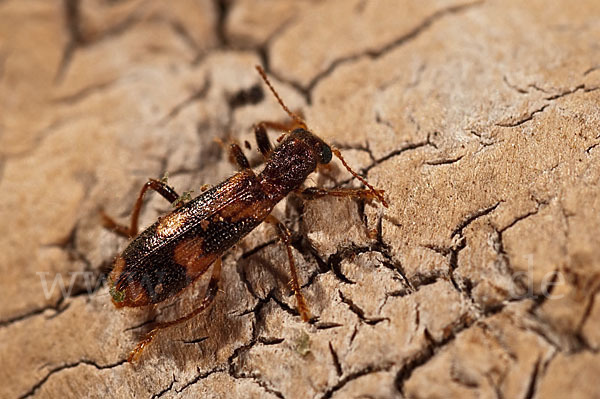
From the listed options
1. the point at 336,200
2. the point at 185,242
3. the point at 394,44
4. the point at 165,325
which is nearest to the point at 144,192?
the point at 185,242

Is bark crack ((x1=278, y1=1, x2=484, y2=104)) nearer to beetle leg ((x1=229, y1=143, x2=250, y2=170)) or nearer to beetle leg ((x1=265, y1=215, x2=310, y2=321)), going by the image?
beetle leg ((x1=229, y1=143, x2=250, y2=170))

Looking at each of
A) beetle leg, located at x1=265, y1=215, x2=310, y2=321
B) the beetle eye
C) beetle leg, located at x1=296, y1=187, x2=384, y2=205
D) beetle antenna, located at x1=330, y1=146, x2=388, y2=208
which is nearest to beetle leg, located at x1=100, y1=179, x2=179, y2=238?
beetle leg, located at x1=265, y1=215, x2=310, y2=321

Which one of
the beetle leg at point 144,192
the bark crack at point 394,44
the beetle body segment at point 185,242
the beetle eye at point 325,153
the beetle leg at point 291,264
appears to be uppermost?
the bark crack at point 394,44

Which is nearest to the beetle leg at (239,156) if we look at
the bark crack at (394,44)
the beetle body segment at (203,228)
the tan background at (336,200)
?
the beetle body segment at (203,228)

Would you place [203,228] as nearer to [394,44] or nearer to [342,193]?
[342,193]

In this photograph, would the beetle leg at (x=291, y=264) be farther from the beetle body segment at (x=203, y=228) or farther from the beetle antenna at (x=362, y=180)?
the beetle antenna at (x=362, y=180)

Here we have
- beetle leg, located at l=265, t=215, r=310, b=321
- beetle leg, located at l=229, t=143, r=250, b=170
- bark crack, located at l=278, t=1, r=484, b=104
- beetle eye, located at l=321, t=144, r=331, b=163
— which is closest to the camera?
beetle leg, located at l=265, t=215, r=310, b=321
